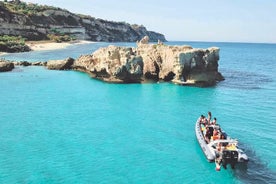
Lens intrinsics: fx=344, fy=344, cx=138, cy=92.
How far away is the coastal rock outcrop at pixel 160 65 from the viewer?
54.5 meters

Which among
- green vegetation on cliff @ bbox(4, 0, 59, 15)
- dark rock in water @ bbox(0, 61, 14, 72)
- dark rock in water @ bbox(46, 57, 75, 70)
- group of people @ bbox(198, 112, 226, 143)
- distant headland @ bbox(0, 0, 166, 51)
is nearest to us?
group of people @ bbox(198, 112, 226, 143)

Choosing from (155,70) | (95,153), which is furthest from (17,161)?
(155,70)

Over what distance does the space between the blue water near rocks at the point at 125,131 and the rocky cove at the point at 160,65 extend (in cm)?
235

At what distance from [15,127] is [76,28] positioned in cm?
17313

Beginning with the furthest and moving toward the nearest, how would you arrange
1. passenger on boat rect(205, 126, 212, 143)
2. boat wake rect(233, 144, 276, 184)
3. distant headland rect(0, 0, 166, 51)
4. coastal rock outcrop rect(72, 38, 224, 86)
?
distant headland rect(0, 0, 166, 51) → coastal rock outcrop rect(72, 38, 224, 86) → passenger on boat rect(205, 126, 212, 143) → boat wake rect(233, 144, 276, 184)

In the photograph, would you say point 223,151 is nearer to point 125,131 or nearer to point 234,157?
point 234,157

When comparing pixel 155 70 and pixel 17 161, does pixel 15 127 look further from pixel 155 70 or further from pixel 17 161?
pixel 155 70

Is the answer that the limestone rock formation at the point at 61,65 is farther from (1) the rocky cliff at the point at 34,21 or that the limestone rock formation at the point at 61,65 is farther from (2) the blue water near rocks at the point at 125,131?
(1) the rocky cliff at the point at 34,21

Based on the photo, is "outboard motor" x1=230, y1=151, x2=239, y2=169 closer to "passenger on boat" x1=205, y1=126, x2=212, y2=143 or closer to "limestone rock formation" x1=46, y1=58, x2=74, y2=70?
"passenger on boat" x1=205, y1=126, x2=212, y2=143

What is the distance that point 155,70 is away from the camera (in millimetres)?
58375

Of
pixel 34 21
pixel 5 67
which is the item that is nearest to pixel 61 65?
pixel 5 67

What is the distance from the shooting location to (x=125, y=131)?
32906 millimetres

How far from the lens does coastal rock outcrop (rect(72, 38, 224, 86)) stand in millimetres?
54500

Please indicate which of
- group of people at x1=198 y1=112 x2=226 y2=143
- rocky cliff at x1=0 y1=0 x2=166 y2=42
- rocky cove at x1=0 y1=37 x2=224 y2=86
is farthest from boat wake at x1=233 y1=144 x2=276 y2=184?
rocky cliff at x1=0 y1=0 x2=166 y2=42
